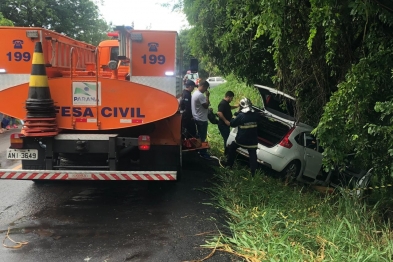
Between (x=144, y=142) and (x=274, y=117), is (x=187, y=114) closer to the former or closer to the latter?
(x=274, y=117)

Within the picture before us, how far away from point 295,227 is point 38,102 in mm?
3475

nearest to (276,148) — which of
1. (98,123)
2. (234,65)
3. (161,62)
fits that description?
(234,65)

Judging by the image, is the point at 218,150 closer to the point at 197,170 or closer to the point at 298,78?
the point at 197,170

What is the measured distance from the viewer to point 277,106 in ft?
27.7

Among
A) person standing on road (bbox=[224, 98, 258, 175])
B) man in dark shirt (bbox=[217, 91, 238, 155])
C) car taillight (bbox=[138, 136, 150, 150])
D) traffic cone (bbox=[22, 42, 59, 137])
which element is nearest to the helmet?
person standing on road (bbox=[224, 98, 258, 175])

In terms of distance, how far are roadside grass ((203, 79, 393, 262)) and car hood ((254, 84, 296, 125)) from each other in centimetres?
186

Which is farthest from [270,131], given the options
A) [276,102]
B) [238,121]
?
[238,121]

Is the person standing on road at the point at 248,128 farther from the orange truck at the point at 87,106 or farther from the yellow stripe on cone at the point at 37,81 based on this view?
the yellow stripe on cone at the point at 37,81

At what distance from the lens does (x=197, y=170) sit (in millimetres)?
8289

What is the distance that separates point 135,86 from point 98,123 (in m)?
0.72

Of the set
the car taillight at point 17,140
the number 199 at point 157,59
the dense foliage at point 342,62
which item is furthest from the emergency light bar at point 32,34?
the dense foliage at point 342,62

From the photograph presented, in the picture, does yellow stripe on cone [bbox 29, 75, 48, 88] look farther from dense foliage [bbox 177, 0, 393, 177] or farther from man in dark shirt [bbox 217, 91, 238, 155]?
man in dark shirt [bbox 217, 91, 238, 155]

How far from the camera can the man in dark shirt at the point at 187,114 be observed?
9.39 metres

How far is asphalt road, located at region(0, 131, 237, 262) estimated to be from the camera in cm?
428
